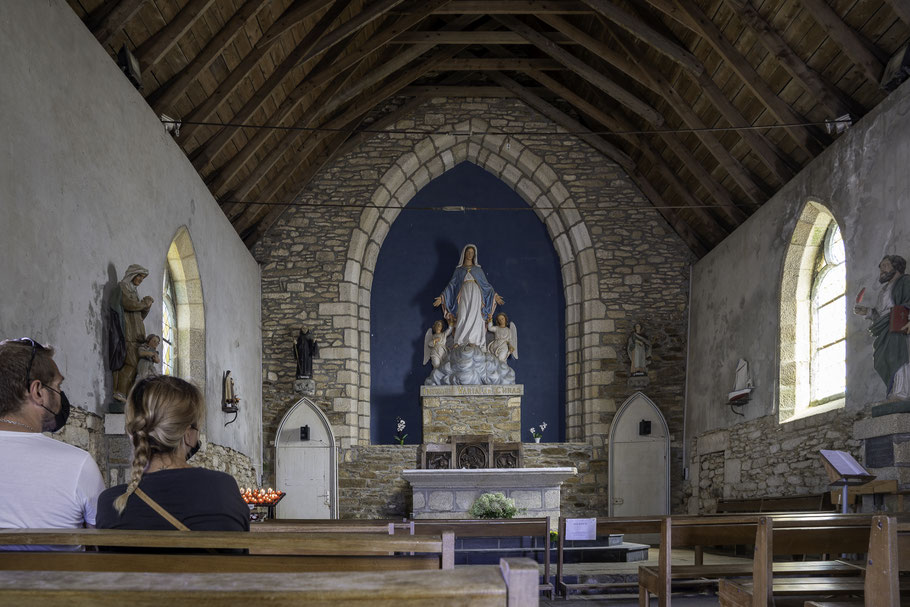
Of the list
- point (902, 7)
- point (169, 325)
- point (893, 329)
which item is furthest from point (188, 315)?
point (902, 7)

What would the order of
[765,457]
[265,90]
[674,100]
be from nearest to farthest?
[265,90] < [765,457] < [674,100]

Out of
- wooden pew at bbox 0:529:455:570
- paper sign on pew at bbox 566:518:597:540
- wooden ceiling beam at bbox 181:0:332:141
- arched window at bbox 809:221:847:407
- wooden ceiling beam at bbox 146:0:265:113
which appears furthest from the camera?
arched window at bbox 809:221:847:407

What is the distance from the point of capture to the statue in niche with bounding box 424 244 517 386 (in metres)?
11.5

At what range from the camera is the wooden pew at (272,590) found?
893 millimetres

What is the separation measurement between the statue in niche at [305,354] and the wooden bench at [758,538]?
7731mm

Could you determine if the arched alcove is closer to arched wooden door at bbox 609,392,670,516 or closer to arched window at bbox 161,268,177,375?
arched window at bbox 161,268,177,375

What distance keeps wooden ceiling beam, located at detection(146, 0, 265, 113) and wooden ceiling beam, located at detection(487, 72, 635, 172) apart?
5059mm

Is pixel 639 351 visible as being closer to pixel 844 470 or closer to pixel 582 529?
pixel 844 470

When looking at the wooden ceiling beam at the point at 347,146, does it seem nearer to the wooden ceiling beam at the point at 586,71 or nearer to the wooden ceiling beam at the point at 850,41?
the wooden ceiling beam at the point at 586,71

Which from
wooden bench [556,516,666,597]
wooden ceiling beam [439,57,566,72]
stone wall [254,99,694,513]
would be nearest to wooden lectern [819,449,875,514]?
wooden bench [556,516,666,597]

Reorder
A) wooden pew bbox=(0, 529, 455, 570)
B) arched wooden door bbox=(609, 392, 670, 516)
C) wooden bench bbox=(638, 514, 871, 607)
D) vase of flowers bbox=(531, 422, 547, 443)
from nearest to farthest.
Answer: wooden pew bbox=(0, 529, 455, 570) → wooden bench bbox=(638, 514, 871, 607) → arched wooden door bbox=(609, 392, 670, 516) → vase of flowers bbox=(531, 422, 547, 443)

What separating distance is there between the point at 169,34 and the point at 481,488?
536cm

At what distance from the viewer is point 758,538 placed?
2611mm

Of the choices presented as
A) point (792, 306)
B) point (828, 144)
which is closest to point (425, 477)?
point (792, 306)
